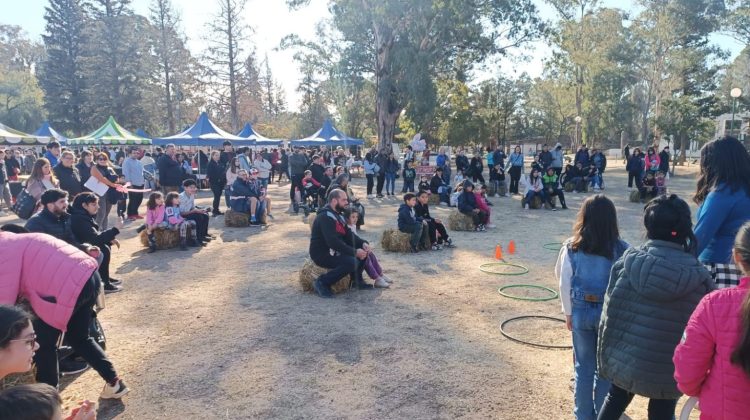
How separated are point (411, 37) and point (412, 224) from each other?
19.4 metres

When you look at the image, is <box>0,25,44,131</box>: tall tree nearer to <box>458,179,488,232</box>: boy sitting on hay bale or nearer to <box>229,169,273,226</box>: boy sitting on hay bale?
<box>229,169,273,226</box>: boy sitting on hay bale

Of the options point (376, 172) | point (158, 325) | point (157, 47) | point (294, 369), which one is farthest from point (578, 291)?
point (157, 47)

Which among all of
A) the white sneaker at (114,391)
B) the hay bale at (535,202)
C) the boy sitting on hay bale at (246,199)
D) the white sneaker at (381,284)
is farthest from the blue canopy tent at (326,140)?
the white sneaker at (114,391)

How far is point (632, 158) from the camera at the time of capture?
18.5 metres

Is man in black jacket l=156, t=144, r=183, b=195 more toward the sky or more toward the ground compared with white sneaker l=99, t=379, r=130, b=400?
more toward the sky

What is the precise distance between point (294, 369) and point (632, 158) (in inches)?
707

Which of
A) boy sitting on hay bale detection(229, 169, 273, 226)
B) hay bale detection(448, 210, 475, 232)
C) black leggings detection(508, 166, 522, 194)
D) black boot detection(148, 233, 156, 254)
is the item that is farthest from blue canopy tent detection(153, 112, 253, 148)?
hay bale detection(448, 210, 475, 232)

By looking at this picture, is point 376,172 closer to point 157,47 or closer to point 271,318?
point 271,318

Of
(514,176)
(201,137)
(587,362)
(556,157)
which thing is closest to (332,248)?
(587,362)

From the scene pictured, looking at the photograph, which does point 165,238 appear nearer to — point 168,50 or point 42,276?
point 42,276

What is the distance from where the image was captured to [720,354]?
188cm

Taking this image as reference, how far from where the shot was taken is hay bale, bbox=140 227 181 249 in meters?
9.16

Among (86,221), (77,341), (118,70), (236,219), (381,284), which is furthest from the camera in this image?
(118,70)

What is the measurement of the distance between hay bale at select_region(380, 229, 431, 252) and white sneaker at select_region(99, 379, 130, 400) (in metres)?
5.70
